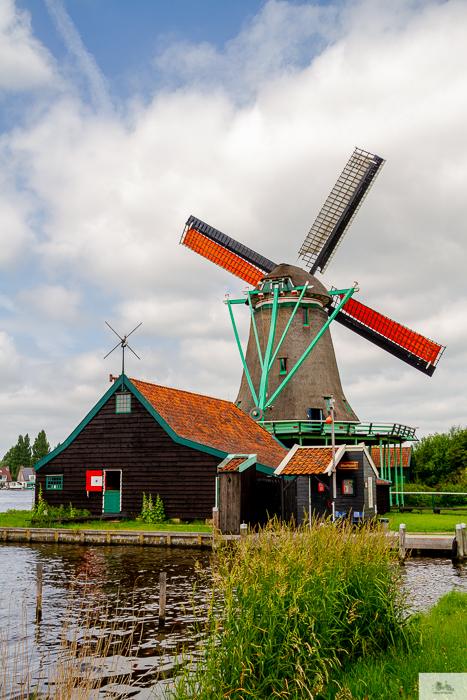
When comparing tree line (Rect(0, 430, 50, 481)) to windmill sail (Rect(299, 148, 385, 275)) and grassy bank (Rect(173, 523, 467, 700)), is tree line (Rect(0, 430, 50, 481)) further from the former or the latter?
grassy bank (Rect(173, 523, 467, 700))

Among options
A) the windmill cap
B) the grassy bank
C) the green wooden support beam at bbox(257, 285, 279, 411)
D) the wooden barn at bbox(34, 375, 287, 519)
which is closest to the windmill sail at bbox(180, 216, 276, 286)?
the windmill cap

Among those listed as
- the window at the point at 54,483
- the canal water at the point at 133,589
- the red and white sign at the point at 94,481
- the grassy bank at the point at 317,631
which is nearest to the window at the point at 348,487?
the canal water at the point at 133,589

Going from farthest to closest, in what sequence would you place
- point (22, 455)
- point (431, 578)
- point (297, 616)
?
point (22, 455)
point (431, 578)
point (297, 616)

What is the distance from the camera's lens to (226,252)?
129ft

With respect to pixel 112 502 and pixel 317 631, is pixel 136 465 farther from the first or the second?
pixel 317 631

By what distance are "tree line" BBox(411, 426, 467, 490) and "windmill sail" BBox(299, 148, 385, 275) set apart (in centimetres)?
1732

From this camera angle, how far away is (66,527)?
2394cm

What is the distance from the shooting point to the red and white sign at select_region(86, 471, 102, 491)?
26203 mm

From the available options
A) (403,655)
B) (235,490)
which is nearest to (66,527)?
(235,490)

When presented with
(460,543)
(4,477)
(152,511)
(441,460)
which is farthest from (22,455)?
(460,543)

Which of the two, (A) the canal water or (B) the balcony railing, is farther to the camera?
(B) the balcony railing

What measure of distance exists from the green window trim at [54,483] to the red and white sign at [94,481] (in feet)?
4.97

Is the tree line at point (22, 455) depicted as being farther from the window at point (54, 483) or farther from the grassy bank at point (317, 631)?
the grassy bank at point (317, 631)

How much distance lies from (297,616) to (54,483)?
872 inches
